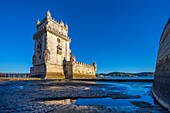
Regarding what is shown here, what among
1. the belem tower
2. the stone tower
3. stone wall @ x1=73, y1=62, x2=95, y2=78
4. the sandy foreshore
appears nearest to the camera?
the sandy foreshore

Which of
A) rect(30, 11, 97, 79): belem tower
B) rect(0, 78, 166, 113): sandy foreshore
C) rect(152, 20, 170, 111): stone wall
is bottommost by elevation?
rect(0, 78, 166, 113): sandy foreshore

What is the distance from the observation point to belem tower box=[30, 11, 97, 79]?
62438mm

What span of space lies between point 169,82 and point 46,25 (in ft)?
191

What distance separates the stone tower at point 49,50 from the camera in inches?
2440

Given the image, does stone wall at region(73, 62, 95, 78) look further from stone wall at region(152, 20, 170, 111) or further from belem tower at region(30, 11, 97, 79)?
stone wall at region(152, 20, 170, 111)

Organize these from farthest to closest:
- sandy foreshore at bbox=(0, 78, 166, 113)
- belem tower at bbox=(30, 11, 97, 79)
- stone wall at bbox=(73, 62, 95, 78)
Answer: stone wall at bbox=(73, 62, 95, 78) → belem tower at bbox=(30, 11, 97, 79) → sandy foreshore at bbox=(0, 78, 166, 113)

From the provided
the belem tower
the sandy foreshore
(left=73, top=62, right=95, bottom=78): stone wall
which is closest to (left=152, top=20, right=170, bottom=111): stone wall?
the sandy foreshore

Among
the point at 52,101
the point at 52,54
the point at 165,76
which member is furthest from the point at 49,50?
the point at 165,76

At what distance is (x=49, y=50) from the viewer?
63531mm

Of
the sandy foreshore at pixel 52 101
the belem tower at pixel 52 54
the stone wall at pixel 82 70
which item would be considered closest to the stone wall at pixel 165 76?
the sandy foreshore at pixel 52 101

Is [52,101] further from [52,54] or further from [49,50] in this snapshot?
[52,54]

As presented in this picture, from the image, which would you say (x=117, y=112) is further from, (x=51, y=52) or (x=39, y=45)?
(x=39, y=45)

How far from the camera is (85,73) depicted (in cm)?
8456

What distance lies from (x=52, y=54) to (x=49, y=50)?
7.92 ft
